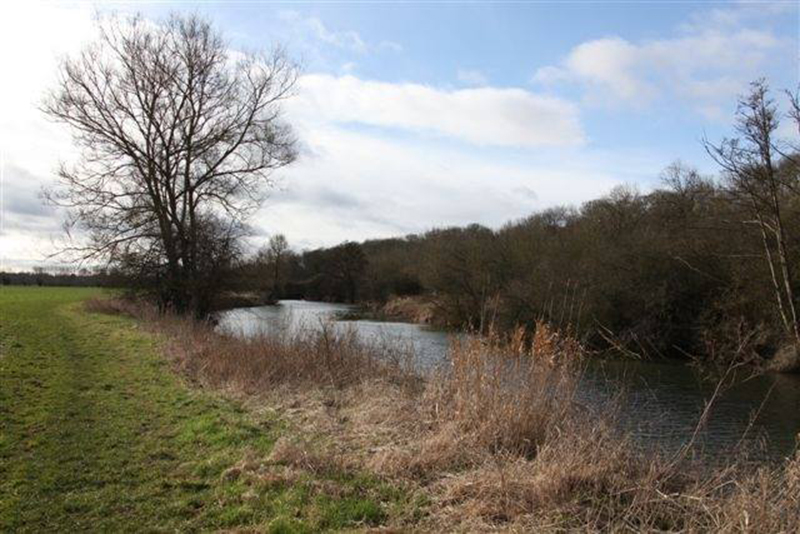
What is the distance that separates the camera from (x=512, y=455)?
6004 mm

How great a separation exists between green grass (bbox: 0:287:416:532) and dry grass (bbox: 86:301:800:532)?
41cm

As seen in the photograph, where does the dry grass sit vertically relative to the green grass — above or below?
above

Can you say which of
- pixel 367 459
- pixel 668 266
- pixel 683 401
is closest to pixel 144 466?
pixel 367 459

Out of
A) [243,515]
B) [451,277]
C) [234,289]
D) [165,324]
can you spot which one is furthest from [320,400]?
[451,277]

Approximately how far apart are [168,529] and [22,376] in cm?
792

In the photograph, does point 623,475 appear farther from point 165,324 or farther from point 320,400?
point 165,324

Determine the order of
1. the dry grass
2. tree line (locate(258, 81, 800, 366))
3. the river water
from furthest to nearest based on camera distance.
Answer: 1. tree line (locate(258, 81, 800, 366))
2. the river water
3. the dry grass

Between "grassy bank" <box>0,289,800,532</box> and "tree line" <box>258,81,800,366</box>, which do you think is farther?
"tree line" <box>258,81,800,366</box>

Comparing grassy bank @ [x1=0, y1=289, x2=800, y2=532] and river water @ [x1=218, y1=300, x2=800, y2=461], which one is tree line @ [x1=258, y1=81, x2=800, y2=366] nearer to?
river water @ [x1=218, y1=300, x2=800, y2=461]

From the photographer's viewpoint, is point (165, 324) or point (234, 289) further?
point (234, 289)

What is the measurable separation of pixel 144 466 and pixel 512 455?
365 cm

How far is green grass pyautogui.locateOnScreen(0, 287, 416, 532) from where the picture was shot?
508 centimetres

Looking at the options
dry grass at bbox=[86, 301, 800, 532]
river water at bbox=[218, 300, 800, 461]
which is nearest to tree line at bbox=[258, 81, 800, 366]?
river water at bbox=[218, 300, 800, 461]

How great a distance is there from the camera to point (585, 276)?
1158 inches
